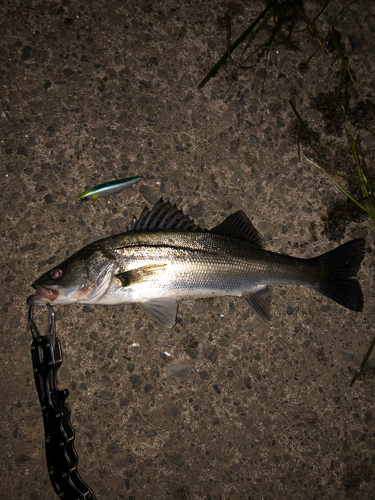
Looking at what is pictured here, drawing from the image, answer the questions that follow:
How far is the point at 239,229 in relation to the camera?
2693 millimetres

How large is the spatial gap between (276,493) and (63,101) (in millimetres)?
4402

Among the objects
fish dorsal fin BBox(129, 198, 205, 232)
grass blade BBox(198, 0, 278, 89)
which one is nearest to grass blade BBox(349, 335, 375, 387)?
fish dorsal fin BBox(129, 198, 205, 232)

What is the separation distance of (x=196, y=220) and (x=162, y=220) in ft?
1.58

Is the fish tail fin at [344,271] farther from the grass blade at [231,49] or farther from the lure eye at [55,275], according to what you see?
the lure eye at [55,275]

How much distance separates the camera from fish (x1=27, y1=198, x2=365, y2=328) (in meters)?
2.31

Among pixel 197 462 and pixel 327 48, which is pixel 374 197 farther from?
pixel 197 462

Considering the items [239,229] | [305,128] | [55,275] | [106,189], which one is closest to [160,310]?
[55,275]

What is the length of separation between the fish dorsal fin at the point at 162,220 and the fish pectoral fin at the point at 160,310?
657 mm

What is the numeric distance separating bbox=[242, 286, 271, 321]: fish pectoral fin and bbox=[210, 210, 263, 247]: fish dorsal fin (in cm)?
47

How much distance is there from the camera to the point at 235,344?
283 centimetres

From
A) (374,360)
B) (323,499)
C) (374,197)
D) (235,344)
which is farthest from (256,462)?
(374,197)

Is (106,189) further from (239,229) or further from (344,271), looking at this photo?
(344,271)

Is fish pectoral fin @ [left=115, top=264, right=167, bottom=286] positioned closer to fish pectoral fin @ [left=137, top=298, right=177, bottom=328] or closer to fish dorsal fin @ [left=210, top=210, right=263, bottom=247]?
fish pectoral fin @ [left=137, top=298, right=177, bottom=328]

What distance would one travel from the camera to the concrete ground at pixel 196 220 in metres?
2.58
